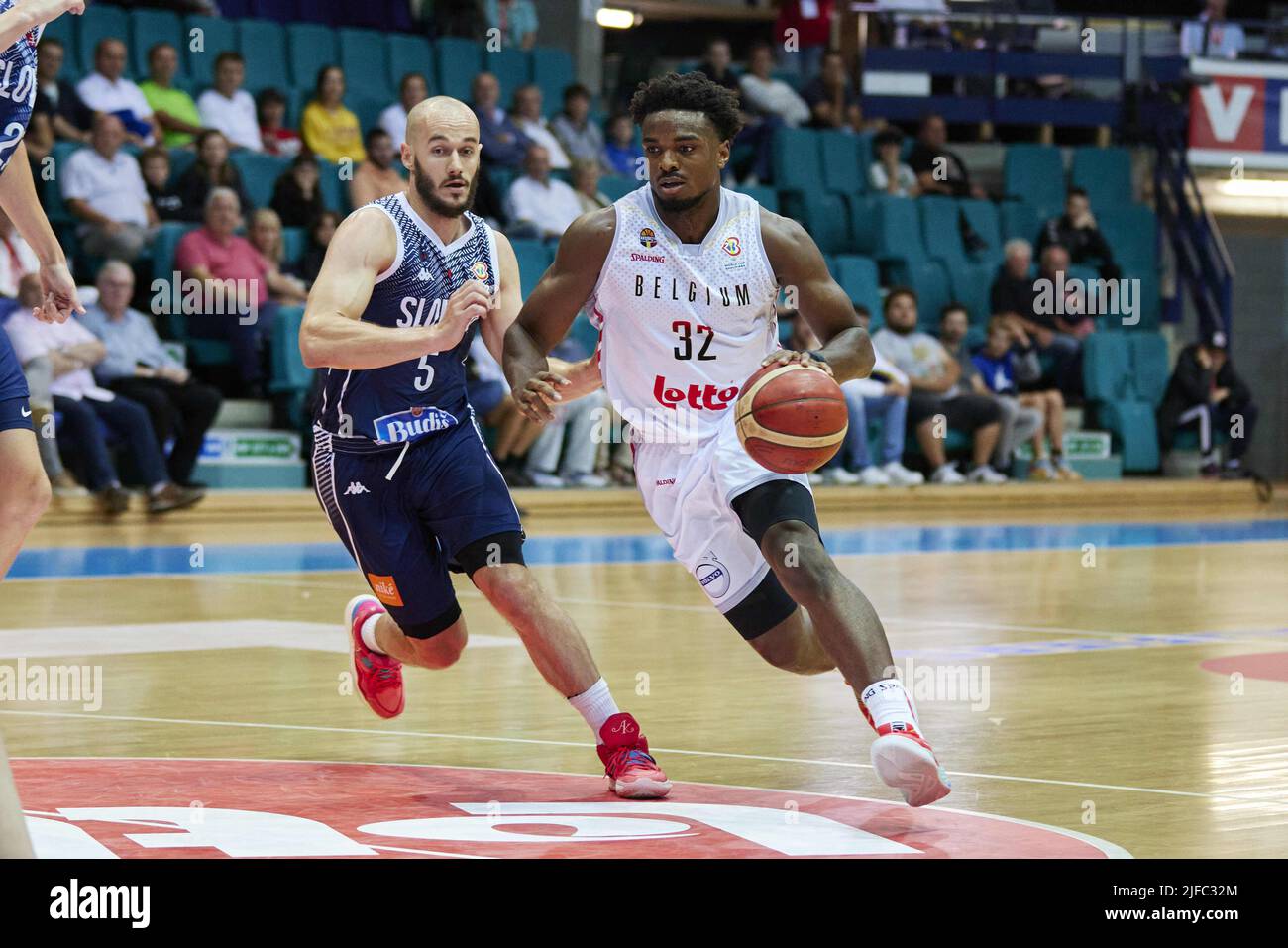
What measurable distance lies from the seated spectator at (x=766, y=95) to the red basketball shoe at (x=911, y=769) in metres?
15.4

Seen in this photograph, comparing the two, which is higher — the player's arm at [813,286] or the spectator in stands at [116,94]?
the spectator in stands at [116,94]

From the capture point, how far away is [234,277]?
49.2ft

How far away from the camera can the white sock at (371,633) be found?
6.51 meters

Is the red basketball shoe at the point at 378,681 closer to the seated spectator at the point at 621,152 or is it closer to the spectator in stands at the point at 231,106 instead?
the spectator in stands at the point at 231,106

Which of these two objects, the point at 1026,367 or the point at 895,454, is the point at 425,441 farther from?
the point at 1026,367

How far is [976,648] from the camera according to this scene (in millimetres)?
8727

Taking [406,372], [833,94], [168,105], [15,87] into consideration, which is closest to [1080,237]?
[833,94]

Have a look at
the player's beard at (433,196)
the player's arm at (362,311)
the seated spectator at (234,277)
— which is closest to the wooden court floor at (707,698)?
the player's arm at (362,311)

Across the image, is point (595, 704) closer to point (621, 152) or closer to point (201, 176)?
point (201, 176)

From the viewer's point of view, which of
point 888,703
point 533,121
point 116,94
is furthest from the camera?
point 533,121

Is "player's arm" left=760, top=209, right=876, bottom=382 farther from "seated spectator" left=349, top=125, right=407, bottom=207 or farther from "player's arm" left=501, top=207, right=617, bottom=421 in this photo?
"seated spectator" left=349, top=125, right=407, bottom=207

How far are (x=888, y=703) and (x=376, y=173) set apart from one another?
11.4 m
